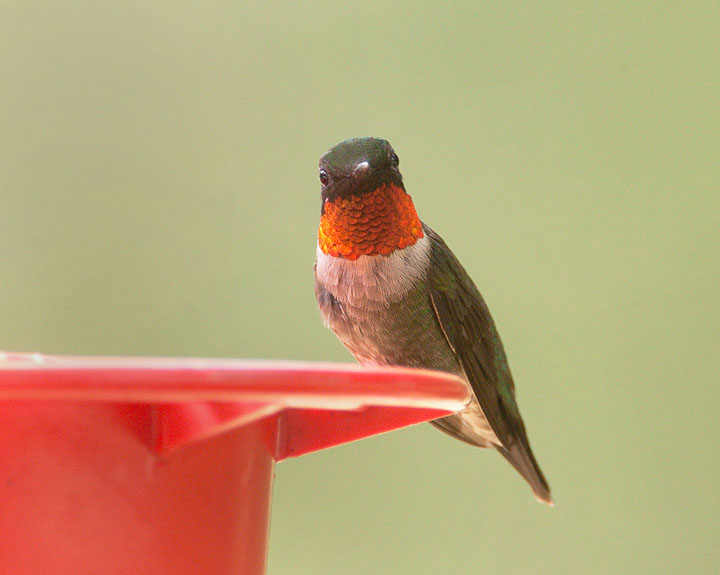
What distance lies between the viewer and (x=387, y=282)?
45.8 inches

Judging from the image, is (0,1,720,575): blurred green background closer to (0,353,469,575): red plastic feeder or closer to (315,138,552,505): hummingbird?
(315,138,552,505): hummingbird

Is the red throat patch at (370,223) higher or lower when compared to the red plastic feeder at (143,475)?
higher

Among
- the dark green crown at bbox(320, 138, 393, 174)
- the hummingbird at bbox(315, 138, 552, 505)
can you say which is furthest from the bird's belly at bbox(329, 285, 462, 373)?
the dark green crown at bbox(320, 138, 393, 174)

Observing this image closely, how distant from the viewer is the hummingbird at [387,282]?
1128 mm

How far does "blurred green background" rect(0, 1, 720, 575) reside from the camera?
2041 mm

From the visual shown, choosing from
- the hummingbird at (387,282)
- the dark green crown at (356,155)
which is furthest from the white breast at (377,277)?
the dark green crown at (356,155)

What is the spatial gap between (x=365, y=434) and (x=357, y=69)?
184 cm

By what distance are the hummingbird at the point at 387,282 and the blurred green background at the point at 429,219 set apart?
→ 2.96ft

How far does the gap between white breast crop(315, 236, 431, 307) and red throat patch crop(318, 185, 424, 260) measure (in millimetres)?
11

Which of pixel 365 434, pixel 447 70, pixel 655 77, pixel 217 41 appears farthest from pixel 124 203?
pixel 365 434

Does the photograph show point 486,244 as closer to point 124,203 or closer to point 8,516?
point 124,203

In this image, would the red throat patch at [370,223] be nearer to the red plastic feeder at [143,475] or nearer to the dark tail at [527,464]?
the dark tail at [527,464]

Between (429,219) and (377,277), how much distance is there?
1077mm

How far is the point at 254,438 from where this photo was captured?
56cm
